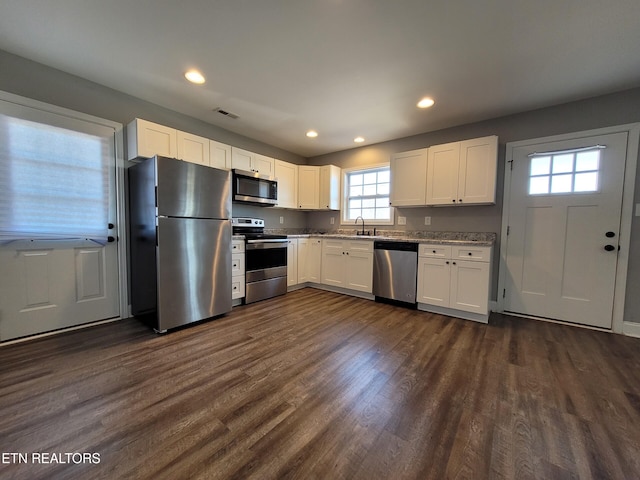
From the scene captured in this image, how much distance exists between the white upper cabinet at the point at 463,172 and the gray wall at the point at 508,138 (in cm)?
30

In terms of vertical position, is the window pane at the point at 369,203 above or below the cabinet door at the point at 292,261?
above

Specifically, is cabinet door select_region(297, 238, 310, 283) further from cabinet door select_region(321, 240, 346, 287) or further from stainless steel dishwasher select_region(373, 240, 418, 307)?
stainless steel dishwasher select_region(373, 240, 418, 307)

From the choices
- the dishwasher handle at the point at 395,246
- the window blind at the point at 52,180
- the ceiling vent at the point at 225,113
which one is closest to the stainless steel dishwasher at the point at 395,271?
the dishwasher handle at the point at 395,246

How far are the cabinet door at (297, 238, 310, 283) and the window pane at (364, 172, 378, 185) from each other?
148cm

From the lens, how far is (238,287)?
336 cm

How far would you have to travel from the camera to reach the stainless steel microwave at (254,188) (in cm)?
360

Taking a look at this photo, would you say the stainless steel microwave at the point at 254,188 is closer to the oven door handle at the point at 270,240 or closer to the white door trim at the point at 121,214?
the oven door handle at the point at 270,240

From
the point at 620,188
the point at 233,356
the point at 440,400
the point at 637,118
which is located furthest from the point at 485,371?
the point at 637,118

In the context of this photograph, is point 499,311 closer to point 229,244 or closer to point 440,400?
point 440,400

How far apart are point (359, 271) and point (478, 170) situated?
6.63 feet

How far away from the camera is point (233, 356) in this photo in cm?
208

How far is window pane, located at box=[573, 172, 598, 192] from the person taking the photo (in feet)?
9.09

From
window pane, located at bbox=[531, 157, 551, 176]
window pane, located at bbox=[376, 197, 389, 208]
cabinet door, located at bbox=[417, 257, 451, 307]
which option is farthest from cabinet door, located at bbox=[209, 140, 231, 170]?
window pane, located at bbox=[531, 157, 551, 176]

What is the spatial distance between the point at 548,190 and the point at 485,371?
2378mm
